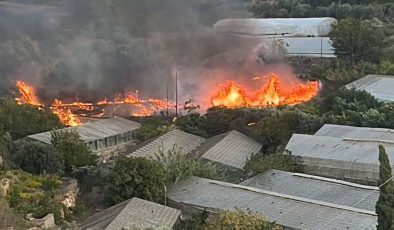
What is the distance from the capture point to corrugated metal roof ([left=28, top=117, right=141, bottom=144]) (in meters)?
22.1

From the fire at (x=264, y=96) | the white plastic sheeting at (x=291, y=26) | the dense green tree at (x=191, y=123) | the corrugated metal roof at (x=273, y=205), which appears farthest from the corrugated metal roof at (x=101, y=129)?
the white plastic sheeting at (x=291, y=26)

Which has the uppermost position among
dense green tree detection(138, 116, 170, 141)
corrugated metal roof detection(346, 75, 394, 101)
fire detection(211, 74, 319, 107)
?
corrugated metal roof detection(346, 75, 394, 101)

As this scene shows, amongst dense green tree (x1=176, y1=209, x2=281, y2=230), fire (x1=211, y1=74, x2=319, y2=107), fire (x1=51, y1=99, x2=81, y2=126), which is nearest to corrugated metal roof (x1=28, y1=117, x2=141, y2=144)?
fire (x1=51, y1=99, x2=81, y2=126)

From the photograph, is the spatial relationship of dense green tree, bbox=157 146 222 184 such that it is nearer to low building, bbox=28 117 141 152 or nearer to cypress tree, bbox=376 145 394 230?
low building, bbox=28 117 141 152

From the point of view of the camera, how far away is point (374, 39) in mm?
33375

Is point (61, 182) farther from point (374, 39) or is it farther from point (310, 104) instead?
point (374, 39)

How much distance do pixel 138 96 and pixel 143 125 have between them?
4.77 meters

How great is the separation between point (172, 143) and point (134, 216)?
728 centimetres

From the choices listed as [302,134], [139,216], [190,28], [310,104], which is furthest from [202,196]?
[190,28]

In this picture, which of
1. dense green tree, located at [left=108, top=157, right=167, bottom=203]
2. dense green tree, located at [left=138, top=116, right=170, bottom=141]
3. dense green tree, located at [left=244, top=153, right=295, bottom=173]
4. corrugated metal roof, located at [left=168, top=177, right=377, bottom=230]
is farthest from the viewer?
dense green tree, located at [left=138, top=116, right=170, bottom=141]

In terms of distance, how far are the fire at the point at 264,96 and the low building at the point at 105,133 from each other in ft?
13.2

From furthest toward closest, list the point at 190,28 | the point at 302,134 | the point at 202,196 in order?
the point at 190,28
the point at 302,134
the point at 202,196

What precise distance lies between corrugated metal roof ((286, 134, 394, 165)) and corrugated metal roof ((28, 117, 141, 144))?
5796mm

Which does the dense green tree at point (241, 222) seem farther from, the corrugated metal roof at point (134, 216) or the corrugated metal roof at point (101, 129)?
the corrugated metal roof at point (101, 129)
